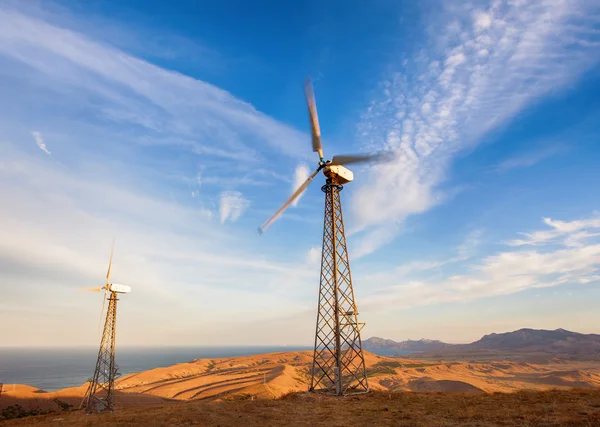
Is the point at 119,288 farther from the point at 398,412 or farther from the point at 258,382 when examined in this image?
the point at 398,412

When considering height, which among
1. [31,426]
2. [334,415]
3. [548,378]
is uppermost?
[334,415]

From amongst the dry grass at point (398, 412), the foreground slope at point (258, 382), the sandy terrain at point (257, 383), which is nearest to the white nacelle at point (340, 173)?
the dry grass at point (398, 412)

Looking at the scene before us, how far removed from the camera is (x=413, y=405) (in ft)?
74.8

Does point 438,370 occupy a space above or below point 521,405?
below

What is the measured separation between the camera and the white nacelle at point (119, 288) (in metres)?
39.4

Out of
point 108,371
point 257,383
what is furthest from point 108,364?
point 257,383

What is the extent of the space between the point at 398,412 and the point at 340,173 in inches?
784

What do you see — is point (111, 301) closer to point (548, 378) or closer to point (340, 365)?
point (340, 365)

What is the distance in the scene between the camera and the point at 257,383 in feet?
192

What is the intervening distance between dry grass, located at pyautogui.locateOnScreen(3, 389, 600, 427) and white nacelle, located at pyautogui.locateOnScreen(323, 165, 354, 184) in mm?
19120

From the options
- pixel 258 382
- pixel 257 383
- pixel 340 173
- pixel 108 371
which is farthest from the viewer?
pixel 258 382

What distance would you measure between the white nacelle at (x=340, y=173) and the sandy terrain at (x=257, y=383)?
27.7 metres

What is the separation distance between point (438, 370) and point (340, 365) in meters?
109

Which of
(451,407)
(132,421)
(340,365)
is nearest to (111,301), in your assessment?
(132,421)
